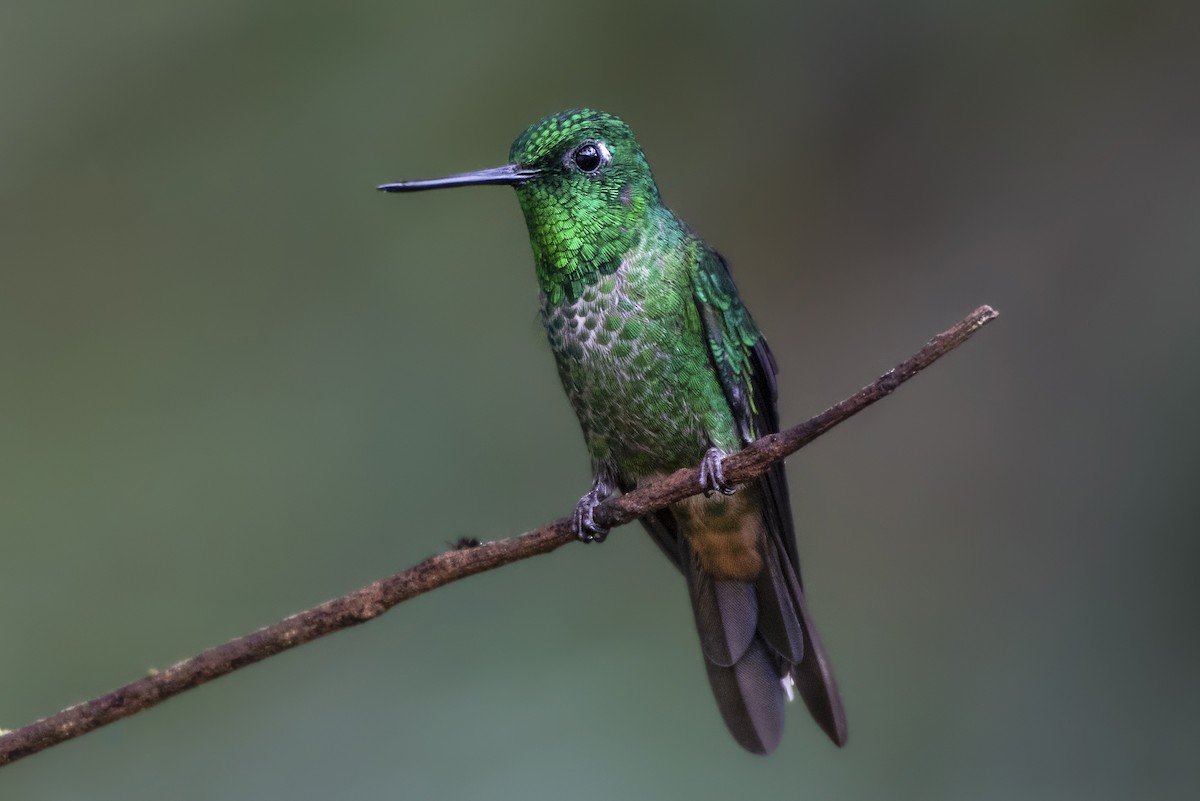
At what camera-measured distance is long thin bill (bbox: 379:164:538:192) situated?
215 cm

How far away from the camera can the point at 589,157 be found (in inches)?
93.2

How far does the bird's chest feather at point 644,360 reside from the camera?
236 cm

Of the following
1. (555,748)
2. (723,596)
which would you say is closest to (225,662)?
(723,596)

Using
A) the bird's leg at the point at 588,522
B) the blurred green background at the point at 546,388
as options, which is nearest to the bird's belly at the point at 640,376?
the bird's leg at the point at 588,522

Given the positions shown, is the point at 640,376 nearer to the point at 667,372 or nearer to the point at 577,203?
the point at 667,372

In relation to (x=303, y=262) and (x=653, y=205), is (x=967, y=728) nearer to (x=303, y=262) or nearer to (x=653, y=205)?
(x=653, y=205)

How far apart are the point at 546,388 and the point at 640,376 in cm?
179

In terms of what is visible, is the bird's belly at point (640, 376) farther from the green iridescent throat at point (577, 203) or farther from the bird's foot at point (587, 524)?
the bird's foot at point (587, 524)

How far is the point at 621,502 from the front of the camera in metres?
2.11

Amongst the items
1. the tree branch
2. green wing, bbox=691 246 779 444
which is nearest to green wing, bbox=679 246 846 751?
green wing, bbox=691 246 779 444

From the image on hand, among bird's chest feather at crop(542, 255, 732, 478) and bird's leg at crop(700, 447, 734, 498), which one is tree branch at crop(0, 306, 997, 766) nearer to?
bird's leg at crop(700, 447, 734, 498)

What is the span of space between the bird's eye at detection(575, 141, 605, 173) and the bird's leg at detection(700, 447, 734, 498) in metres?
0.59

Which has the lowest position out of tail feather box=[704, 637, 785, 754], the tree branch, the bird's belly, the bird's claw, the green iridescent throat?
tail feather box=[704, 637, 785, 754]

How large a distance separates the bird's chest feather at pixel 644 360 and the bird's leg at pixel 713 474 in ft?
0.25
